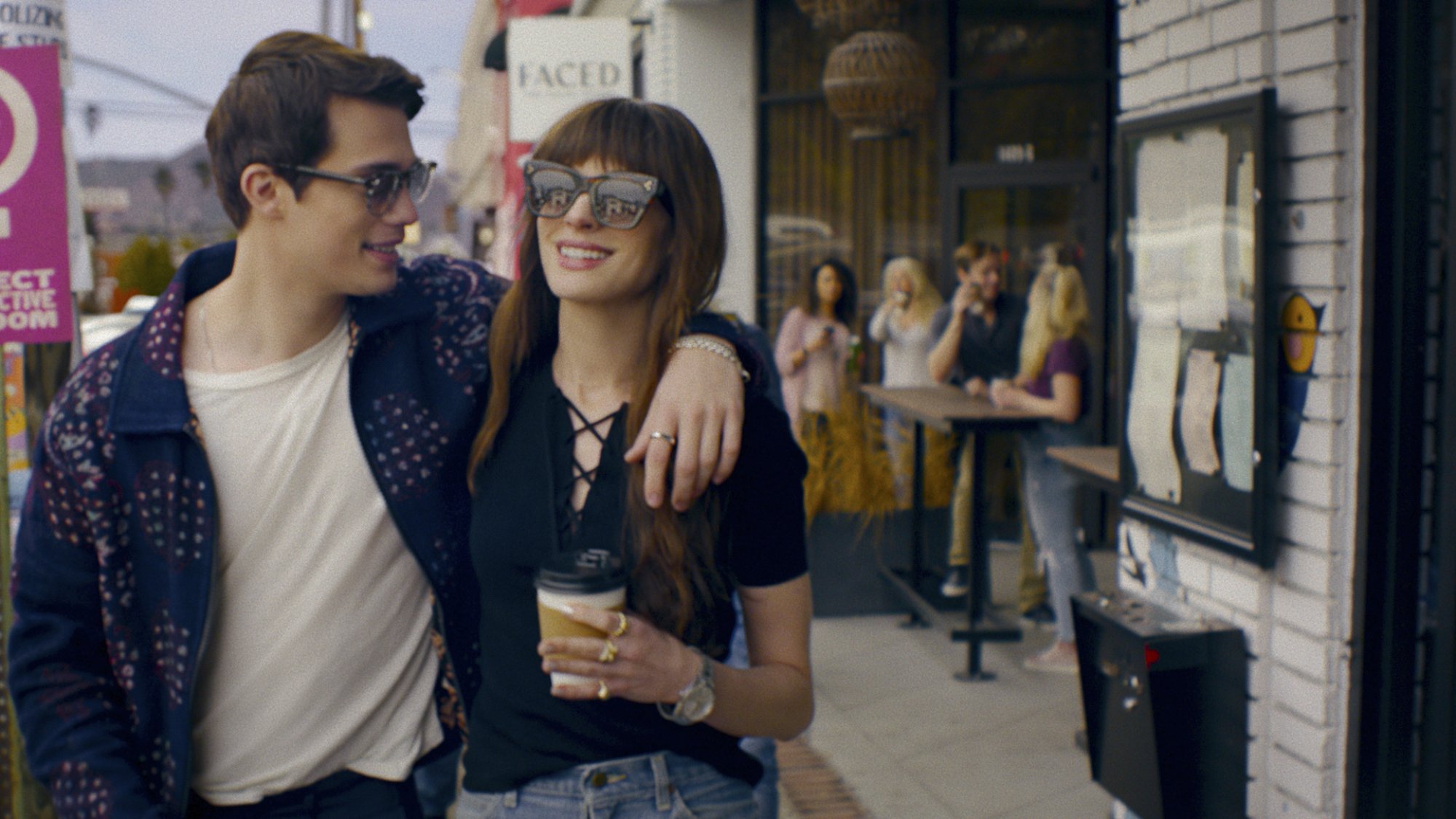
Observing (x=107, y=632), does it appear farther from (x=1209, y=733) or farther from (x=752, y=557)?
(x=1209, y=733)

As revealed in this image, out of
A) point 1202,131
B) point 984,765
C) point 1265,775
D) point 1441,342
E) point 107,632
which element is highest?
point 1202,131

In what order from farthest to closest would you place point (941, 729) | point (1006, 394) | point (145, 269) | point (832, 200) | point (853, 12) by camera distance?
point (145, 269), point (832, 200), point (853, 12), point (1006, 394), point (941, 729)

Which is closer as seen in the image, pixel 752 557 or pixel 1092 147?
pixel 752 557

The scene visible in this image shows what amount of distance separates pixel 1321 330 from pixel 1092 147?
21.0 feet

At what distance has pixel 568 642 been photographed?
1.58m

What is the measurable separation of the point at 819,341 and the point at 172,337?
620 cm

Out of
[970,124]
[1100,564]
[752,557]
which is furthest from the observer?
[970,124]

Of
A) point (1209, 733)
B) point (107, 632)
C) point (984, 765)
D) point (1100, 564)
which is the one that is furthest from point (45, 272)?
point (1100, 564)

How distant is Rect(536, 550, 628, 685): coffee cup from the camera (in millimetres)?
1570

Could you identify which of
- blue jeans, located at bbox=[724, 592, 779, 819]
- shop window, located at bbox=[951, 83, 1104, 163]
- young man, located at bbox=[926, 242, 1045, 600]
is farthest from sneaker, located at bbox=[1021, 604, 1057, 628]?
blue jeans, located at bbox=[724, 592, 779, 819]

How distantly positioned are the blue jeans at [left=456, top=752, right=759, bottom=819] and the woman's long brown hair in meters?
0.18

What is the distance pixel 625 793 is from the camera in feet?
5.94

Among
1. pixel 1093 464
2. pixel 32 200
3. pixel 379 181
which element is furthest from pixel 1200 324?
pixel 32 200

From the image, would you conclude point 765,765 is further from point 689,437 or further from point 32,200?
point 32,200
